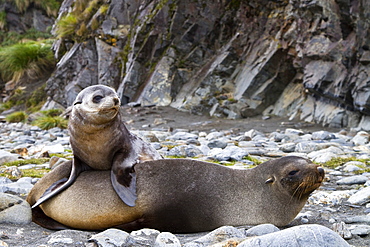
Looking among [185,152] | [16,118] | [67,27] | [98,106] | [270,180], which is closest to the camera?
[270,180]

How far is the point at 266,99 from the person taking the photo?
1381 centimetres

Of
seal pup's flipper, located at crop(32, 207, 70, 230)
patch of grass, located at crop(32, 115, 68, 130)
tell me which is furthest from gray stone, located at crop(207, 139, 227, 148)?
patch of grass, located at crop(32, 115, 68, 130)

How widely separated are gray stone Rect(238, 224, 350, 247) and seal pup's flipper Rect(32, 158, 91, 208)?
1.92 metres

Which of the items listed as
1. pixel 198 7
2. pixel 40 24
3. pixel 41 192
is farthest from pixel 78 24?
pixel 41 192

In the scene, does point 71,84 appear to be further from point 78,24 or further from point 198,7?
point 198,7

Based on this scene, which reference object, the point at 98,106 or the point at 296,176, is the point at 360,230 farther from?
the point at 98,106

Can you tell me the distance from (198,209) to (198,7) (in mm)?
13219

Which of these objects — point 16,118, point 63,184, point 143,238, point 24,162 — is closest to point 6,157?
point 24,162

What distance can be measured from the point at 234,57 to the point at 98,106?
11552mm

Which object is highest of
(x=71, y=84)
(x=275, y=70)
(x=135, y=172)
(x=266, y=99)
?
(x=135, y=172)

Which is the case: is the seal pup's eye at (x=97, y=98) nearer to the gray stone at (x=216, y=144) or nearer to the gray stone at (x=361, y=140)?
the gray stone at (x=216, y=144)

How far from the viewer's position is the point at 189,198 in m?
3.53

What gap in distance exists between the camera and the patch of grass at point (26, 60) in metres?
22.9

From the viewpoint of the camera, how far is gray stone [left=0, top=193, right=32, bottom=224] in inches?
141
